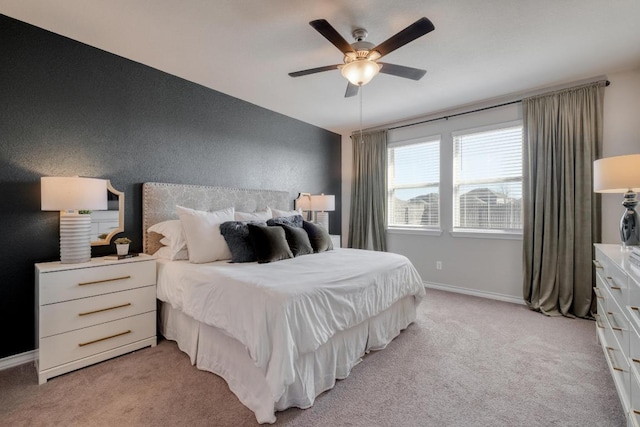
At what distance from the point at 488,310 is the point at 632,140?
2.25 metres

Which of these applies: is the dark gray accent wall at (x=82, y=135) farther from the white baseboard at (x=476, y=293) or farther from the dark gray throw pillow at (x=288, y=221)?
the white baseboard at (x=476, y=293)

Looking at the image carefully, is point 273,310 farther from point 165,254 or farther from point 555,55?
point 555,55

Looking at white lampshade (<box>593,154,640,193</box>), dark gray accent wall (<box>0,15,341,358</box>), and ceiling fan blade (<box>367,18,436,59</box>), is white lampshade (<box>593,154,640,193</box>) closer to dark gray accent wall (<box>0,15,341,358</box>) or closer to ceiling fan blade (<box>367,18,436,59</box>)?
ceiling fan blade (<box>367,18,436,59</box>)

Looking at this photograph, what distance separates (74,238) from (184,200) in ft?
3.33

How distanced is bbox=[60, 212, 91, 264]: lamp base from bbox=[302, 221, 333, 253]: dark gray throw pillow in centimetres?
189

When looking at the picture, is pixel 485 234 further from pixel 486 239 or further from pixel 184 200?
pixel 184 200

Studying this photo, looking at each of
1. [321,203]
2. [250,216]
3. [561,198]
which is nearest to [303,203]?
[321,203]

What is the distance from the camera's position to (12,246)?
7.07 ft

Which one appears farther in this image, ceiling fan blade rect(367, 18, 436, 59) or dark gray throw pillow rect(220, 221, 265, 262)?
dark gray throw pillow rect(220, 221, 265, 262)

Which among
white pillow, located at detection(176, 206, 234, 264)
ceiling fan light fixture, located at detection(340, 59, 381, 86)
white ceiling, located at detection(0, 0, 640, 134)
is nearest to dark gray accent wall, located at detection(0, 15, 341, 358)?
white ceiling, located at detection(0, 0, 640, 134)

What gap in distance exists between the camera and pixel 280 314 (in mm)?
1525

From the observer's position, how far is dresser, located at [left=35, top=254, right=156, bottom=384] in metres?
1.95

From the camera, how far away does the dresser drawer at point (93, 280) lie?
1.96 m

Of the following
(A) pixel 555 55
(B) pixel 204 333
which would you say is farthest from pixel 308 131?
(B) pixel 204 333
